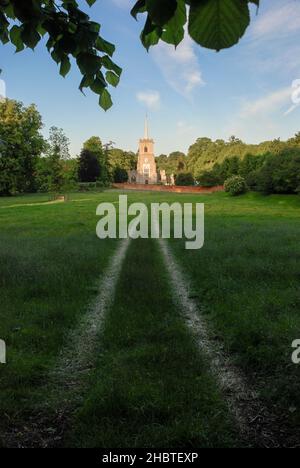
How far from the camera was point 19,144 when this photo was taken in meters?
60.9

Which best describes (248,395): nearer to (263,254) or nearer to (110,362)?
(110,362)

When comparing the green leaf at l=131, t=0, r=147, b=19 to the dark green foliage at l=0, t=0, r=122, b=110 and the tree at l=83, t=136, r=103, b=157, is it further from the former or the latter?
the tree at l=83, t=136, r=103, b=157

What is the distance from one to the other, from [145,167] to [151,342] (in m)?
124

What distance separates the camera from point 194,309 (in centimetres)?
820

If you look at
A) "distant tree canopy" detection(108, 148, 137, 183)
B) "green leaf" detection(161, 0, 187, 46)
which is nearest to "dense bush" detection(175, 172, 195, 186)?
"distant tree canopy" detection(108, 148, 137, 183)

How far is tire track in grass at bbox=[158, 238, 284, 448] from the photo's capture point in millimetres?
3961

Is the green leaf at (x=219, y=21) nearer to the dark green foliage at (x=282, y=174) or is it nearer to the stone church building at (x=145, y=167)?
the dark green foliage at (x=282, y=174)

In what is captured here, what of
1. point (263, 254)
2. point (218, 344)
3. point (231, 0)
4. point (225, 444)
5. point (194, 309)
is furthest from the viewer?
point (263, 254)

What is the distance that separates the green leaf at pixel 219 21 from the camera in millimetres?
1313

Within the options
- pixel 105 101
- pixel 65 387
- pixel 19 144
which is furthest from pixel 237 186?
pixel 105 101

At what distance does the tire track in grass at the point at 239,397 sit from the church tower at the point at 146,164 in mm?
120391

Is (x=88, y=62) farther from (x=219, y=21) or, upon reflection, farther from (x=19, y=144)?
(x=19, y=144)

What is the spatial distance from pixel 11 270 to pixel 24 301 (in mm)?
3266

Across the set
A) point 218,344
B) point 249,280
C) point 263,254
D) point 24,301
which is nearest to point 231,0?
point 218,344
